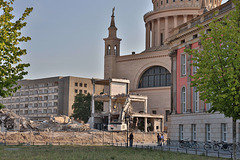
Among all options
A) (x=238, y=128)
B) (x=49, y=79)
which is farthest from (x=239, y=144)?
(x=49, y=79)

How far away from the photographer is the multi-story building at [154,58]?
333 feet

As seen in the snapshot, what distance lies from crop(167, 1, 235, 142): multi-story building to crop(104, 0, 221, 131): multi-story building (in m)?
45.7

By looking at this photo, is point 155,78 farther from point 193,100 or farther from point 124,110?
point 193,100

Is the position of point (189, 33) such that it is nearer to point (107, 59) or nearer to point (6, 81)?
point (6, 81)

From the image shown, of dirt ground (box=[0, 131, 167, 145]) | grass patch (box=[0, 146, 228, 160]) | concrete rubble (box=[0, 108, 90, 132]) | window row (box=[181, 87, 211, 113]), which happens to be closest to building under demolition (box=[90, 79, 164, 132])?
concrete rubble (box=[0, 108, 90, 132])

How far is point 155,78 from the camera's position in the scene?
4122 inches

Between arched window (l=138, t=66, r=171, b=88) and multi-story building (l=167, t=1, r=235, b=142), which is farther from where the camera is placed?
arched window (l=138, t=66, r=171, b=88)

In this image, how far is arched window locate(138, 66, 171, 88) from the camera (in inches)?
4013

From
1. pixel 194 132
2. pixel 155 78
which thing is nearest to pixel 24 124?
pixel 194 132

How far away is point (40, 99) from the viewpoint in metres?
143

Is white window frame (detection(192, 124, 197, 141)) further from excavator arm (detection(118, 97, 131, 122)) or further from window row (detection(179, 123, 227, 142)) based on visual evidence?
excavator arm (detection(118, 97, 131, 122))

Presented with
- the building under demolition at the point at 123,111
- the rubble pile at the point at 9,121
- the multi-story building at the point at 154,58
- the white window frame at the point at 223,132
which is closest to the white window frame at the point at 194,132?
the white window frame at the point at 223,132

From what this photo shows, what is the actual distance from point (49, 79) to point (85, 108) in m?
36.4

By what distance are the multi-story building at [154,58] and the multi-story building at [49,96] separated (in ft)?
95.5
